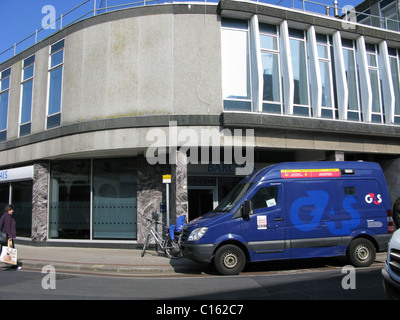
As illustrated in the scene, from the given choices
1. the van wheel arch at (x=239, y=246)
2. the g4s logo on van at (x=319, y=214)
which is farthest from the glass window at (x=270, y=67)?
the van wheel arch at (x=239, y=246)

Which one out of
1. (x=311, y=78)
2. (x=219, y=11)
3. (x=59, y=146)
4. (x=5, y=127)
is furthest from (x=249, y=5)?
(x=5, y=127)

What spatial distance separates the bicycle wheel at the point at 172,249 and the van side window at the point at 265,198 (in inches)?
124

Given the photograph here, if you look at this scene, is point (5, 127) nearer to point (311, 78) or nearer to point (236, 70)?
point (236, 70)

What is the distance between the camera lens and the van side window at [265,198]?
787cm

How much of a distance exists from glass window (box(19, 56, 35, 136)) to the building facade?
0.11 metres

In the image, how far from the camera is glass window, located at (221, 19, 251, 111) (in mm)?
11695

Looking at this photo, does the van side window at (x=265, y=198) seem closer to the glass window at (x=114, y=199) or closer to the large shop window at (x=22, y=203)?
the glass window at (x=114, y=199)

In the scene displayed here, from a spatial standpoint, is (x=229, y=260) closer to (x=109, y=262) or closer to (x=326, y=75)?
(x=109, y=262)

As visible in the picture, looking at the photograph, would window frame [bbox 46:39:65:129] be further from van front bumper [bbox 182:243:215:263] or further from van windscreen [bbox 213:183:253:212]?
van front bumper [bbox 182:243:215:263]

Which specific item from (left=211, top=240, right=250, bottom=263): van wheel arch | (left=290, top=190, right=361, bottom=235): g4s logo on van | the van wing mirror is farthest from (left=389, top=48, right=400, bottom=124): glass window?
(left=211, top=240, right=250, bottom=263): van wheel arch

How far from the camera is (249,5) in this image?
11.8 meters

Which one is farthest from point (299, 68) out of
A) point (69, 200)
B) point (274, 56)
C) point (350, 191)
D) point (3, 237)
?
point (3, 237)

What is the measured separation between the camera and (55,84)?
1376 cm

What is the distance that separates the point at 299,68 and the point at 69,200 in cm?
1118
